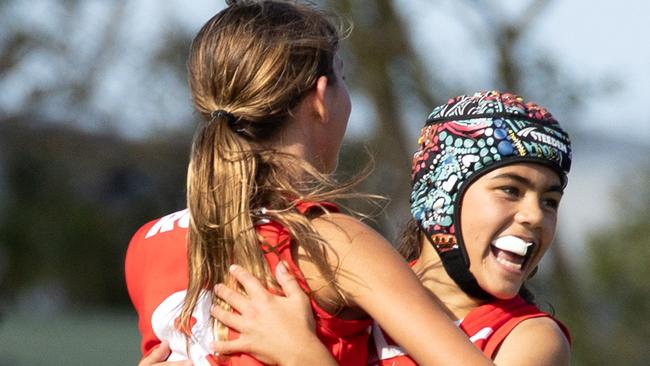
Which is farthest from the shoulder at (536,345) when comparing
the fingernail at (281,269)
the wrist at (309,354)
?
the fingernail at (281,269)

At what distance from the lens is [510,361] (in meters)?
2.58

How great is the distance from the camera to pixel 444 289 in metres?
2.86

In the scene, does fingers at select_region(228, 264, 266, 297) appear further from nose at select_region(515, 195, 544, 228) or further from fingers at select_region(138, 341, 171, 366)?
nose at select_region(515, 195, 544, 228)

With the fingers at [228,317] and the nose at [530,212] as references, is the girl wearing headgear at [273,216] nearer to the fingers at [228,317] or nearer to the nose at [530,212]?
the fingers at [228,317]

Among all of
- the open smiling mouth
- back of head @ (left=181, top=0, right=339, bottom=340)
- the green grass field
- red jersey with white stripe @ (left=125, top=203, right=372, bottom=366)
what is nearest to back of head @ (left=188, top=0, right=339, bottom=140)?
back of head @ (left=181, top=0, right=339, bottom=340)

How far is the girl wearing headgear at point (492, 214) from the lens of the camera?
2.71 meters

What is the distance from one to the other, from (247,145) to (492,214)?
24.2 inches

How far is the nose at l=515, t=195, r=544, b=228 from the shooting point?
2697 mm

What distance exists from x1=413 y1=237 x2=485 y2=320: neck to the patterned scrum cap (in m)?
0.03

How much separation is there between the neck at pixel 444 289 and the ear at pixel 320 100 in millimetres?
466

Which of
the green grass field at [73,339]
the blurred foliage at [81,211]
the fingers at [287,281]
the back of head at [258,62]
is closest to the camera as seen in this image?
the fingers at [287,281]

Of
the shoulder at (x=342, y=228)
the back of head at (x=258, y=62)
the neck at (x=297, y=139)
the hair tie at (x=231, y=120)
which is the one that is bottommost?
the shoulder at (x=342, y=228)

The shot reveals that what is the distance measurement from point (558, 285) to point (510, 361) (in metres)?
7.27

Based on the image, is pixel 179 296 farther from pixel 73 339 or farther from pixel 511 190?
pixel 73 339
